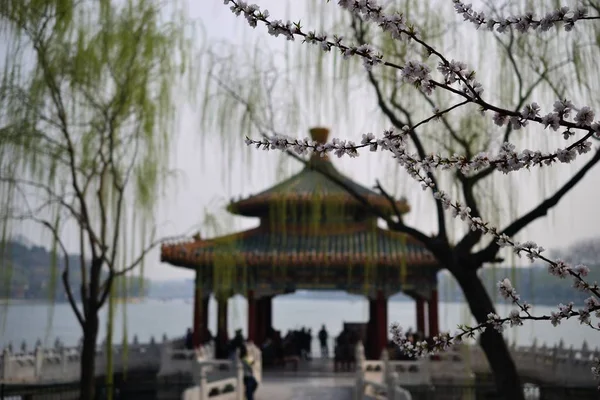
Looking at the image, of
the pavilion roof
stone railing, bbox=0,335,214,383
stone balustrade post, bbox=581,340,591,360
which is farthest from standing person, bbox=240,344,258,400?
stone balustrade post, bbox=581,340,591,360

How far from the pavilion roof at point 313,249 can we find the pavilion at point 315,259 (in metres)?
0.02

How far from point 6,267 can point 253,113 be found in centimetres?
337

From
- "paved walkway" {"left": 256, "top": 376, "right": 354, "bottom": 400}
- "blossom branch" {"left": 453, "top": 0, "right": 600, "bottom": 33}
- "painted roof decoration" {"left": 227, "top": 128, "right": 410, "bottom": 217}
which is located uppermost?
"painted roof decoration" {"left": 227, "top": 128, "right": 410, "bottom": 217}

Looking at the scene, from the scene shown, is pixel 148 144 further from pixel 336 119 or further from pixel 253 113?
pixel 336 119

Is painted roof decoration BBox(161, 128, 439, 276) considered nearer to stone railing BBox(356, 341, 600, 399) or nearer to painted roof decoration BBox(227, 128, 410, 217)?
painted roof decoration BBox(227, 128, 410, 217)

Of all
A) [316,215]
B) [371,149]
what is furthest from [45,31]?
[371,149]

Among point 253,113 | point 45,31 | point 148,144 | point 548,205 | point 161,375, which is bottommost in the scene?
point 161,375

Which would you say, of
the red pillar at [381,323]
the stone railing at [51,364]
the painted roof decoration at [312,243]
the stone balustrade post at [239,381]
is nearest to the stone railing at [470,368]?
the red pillar at [381,323]

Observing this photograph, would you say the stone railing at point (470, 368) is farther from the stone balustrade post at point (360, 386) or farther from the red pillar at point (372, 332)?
the red pillar at point (372, 332)

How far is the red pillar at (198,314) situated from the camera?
45.2 feet

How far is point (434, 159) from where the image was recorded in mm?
2092

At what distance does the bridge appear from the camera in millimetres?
11031

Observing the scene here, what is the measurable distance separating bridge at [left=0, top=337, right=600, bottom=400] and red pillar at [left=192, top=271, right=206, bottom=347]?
362mm

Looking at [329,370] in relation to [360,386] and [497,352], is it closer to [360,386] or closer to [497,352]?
[360,386]
